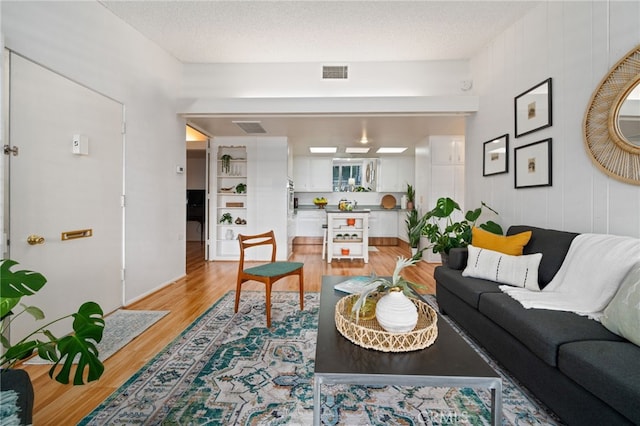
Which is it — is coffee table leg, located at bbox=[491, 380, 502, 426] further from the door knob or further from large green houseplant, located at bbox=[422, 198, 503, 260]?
the door knob

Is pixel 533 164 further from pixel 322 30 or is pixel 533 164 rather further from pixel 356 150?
pixel 356 150

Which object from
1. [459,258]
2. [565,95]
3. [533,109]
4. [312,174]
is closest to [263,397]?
[459,258]

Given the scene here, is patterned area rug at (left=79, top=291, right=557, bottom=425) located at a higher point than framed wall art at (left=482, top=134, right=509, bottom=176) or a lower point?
lower

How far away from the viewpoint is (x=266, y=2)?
264 centimetres

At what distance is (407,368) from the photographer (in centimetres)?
104

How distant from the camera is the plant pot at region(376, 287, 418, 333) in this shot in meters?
1.21

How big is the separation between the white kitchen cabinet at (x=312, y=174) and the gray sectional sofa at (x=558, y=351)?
5476 mm

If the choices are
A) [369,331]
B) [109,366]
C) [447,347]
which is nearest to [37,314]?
[109,366]

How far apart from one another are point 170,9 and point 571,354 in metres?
3.99

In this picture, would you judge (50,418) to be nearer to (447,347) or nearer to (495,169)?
(447,347)

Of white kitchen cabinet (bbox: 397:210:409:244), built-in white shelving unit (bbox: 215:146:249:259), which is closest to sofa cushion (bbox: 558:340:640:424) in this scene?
built-in white shelving unit (bbox: 215:146:249:259)

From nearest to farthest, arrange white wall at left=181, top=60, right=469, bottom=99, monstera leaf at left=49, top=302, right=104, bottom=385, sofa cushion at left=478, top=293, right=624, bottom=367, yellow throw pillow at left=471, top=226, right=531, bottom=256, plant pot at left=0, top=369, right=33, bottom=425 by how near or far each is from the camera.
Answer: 1. plant pot at left=0, top=369, right=33, bottom=425
2. monstera leaf at left=49, top=302, right=104, bottom=385
3. sofa cushion at left=478, top=293, right=624, bottom=367
4. yellow throw pillow at left=471, top=226, right=531, bottom=256
5. white wall at left=181, top=60, right=469, bottom=99

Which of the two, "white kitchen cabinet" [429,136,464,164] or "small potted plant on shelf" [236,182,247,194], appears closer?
"white kitchen cabinet" [429,136,464,164]

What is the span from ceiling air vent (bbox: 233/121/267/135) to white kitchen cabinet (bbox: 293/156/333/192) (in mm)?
2490
